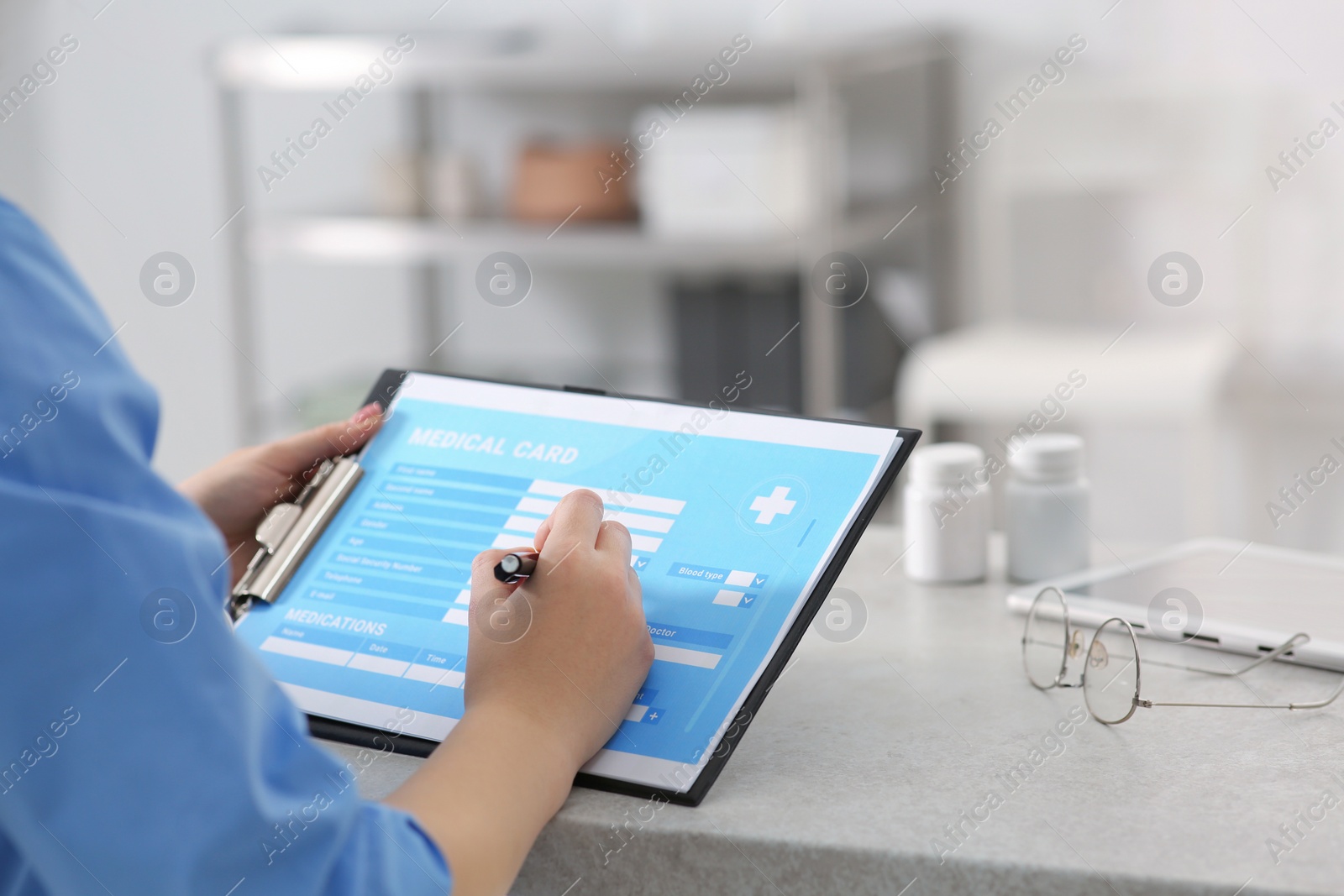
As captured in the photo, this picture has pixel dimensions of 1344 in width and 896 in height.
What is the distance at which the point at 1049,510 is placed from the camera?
1.03 metres

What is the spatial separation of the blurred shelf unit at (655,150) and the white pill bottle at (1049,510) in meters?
1.44

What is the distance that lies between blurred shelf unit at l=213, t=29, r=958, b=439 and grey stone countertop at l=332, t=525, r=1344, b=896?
5.56 feet

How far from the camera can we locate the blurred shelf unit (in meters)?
2.45

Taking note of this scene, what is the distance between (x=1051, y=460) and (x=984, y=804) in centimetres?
42

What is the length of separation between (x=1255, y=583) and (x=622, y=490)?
1.64 feet

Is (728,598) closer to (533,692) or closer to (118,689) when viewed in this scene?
(533,692)

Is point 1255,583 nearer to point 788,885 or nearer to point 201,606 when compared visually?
point 788,885

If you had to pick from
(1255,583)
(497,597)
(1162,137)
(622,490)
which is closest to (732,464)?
(622,490)

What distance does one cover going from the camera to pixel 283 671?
83cm

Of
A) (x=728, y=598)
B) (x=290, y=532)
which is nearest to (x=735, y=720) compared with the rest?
(x=728, y=598)

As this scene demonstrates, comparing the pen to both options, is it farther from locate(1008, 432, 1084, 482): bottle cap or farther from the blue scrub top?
locate(1008, 432, 1084, 482): bottle cap

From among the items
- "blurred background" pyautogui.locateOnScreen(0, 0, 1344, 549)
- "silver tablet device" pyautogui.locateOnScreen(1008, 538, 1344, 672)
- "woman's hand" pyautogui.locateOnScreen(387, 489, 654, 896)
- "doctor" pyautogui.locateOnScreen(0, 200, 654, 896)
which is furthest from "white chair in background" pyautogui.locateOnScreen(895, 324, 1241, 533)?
"doctor" pyautogui.locateOnScreen(0, 200, 654, 896)

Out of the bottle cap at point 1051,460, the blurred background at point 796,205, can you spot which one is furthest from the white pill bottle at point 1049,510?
the blurred background at point 796,205

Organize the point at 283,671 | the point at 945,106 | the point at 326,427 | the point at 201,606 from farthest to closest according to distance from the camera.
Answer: the point at 945,106
the point at 326,427
the point at 283,671
the point at 201,606
